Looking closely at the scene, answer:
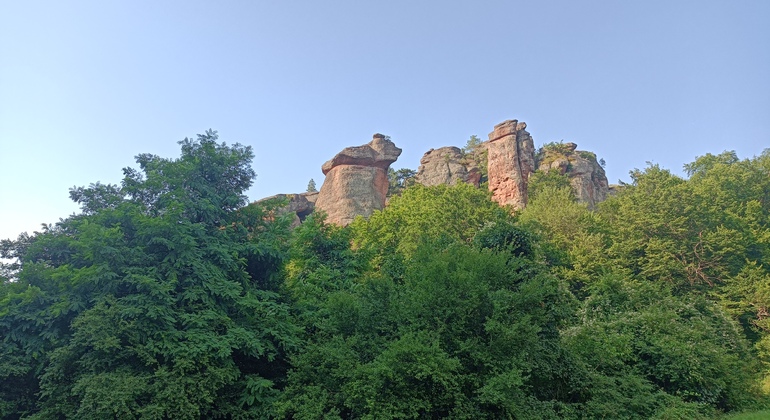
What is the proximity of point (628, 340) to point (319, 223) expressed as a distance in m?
12.6

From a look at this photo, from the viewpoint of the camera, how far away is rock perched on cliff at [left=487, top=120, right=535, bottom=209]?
43906mm

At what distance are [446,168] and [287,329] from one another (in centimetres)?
3811

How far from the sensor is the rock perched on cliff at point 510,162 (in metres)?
43.9

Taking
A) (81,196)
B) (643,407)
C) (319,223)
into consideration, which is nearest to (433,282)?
(643,407)

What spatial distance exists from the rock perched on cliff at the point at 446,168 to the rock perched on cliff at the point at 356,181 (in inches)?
218

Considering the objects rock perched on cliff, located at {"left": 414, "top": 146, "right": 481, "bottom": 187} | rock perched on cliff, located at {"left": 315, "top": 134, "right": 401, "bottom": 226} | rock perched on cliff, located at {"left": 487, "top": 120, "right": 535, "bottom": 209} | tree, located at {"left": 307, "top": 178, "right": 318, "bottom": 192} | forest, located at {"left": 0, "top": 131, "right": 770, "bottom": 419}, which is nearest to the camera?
forest, located at {"left": 0, "top": 131, "right": 770, "bottom": 419}

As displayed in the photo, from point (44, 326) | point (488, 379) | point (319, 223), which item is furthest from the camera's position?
point (319, 223)

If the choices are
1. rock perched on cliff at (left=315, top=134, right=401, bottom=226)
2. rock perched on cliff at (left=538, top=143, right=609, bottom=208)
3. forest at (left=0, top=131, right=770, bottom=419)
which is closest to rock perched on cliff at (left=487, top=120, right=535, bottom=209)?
rock perched on cliff at (left=538, top=143, right=609, bottom=208)

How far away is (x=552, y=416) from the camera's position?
1238 centimetres

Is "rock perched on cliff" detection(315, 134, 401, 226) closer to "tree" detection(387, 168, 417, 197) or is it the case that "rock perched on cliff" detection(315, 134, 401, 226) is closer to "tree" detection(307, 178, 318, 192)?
"tree" detection(387, 168, 417, 197)

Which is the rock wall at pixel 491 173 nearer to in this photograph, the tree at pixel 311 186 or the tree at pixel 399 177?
the tree at pixel 399 177

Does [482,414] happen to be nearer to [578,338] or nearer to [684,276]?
[578,338]

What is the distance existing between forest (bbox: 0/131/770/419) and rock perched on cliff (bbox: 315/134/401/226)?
23461 mm

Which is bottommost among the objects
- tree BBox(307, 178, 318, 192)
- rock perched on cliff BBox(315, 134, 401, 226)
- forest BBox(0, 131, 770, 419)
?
forest BBox(0, 131, 770, 419)
